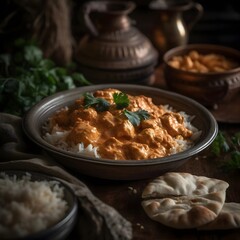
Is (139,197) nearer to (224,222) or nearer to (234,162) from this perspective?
(224,222)

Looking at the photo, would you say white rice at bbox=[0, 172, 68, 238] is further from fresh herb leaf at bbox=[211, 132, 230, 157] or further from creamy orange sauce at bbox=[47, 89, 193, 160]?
fresh herb leaf at bbox=[211, 132, 230, 157]

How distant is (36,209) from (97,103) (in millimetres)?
687

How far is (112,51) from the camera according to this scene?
9.84ft

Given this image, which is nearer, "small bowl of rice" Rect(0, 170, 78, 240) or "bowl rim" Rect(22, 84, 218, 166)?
"small bowl of rice" Rect(0, 170, 78, 240)

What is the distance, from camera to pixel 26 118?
2.20m

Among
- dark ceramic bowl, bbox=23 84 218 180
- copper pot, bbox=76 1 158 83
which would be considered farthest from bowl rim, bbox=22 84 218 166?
copper pot, bbox=76 1 158 83

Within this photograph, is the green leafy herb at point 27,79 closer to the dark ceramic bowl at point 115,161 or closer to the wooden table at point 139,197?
the dark ceramic bowl at point 115,161

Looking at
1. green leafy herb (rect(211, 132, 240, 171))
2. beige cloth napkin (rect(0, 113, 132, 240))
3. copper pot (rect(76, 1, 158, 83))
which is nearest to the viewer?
beige cloth napkin (rect(0, 113, 132, 240))

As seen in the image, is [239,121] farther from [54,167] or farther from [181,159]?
[54,167]

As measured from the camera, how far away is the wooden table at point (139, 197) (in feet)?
5.83

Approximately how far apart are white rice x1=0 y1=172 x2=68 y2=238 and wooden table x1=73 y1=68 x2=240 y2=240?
0.94 feet

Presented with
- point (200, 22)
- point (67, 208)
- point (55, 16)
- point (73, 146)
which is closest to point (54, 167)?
point (73, 146)

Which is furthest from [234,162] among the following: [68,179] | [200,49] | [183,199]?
[200,49]

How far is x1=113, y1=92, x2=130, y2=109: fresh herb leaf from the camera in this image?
2.20 m
